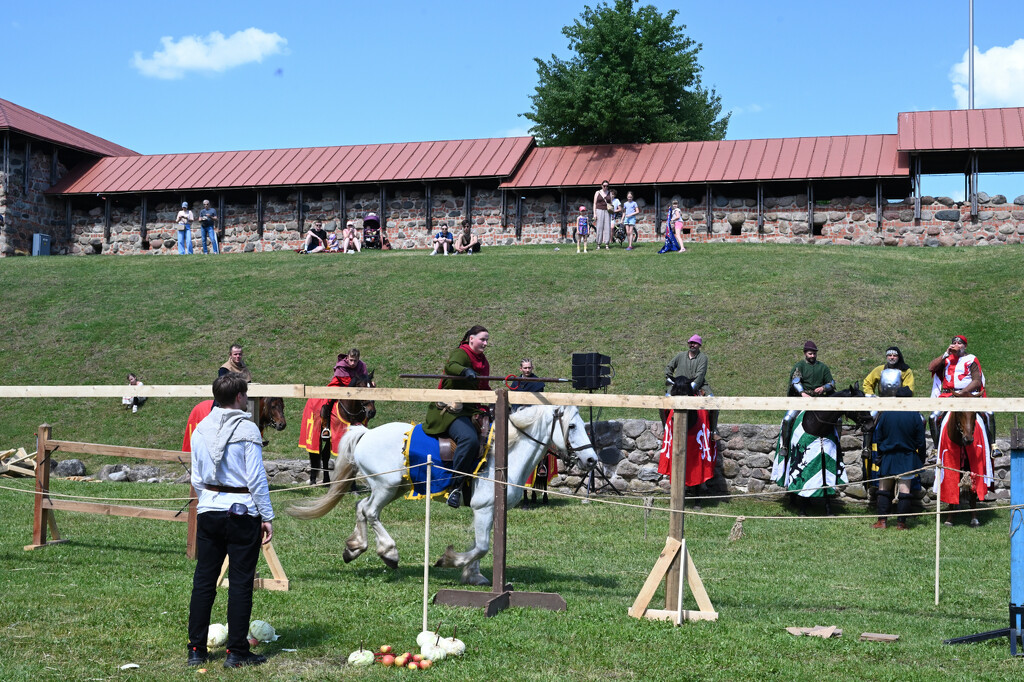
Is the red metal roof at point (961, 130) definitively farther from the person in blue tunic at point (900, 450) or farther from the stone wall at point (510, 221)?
the person in blue tunic at point (900, 450)

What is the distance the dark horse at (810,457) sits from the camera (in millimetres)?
12336

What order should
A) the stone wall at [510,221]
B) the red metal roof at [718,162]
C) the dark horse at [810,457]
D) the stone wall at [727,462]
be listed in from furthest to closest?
the red metal roof at [718,162]
the stone wall at [510,221]
the stone wall at [727,462]
the dark horse at [810,457]

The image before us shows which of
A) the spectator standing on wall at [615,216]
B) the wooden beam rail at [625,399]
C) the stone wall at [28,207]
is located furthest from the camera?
the stone wall at [28,207]

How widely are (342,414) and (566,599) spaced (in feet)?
20.8

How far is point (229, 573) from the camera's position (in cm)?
607

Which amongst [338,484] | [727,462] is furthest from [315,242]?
[338,484]

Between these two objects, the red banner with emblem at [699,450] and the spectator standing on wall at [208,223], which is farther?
the spectator standing on wall at [208,223]

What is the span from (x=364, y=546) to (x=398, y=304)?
13.3m

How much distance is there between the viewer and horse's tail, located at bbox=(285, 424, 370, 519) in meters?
8.63

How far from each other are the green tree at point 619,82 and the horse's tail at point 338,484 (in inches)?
1143

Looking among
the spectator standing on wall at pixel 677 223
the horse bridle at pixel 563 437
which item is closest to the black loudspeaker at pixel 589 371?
the horse bridle at pixel 563 437

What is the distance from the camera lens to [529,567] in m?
9.16

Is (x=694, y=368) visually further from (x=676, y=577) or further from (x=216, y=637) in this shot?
(x=216, y=637)

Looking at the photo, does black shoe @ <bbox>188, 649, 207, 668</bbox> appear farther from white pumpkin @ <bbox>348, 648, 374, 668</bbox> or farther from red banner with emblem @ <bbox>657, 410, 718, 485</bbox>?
red banner with emblem @ <bbox>657, 410, 718, 485</bbox>
